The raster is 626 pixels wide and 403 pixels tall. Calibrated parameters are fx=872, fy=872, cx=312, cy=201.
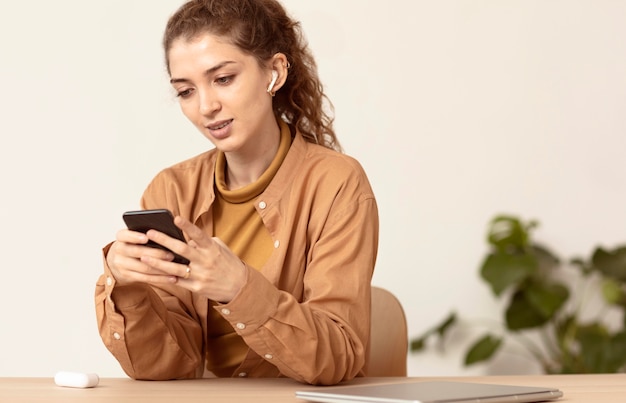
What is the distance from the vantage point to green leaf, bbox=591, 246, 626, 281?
3.19 metres

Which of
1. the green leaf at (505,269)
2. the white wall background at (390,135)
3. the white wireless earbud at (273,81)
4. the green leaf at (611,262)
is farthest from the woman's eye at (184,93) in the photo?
the green leaf at (611,262)

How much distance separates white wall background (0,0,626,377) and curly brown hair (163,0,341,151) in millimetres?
1363

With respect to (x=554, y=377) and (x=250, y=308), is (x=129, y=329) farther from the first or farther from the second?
(x=554, y=377)

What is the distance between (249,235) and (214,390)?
47 cm

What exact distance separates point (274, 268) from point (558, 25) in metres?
2.11

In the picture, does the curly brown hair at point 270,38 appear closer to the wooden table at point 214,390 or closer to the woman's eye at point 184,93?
the woman's eye at point 184,93

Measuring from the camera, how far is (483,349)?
3.21 meters

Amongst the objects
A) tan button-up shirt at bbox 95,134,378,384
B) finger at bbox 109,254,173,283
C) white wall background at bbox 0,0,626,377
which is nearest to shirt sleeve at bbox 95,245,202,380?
tan button-up shirt at bbox 95,134,378,384

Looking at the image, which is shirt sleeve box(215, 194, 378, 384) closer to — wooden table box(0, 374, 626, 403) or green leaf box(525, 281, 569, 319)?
wooden table box(0, 374, 626, 403)

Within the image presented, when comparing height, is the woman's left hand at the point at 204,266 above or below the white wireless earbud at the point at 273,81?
below

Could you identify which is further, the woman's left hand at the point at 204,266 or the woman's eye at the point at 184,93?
the woman's eye at the point at 184,93

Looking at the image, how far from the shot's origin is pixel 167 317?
63.5 inches

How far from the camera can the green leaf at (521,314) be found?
10.6 ft

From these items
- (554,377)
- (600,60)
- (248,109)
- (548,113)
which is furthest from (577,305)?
(248,109)
